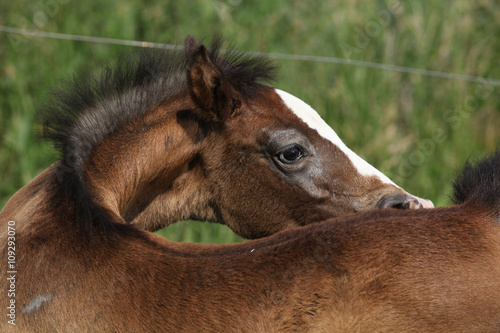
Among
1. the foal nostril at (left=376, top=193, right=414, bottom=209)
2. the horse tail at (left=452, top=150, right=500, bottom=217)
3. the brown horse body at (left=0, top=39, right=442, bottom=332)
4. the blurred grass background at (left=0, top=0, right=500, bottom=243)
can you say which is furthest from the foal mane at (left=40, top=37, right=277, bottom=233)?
the blurred grass background at (left=0, top=0, right=500, bottom=243)

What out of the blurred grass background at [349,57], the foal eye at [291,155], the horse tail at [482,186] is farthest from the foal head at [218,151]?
the blurred grass background at [349,57]

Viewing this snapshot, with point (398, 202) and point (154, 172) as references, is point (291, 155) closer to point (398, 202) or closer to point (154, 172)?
point (398, 202)

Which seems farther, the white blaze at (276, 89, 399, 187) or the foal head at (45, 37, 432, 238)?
the white blaze at (276, 89, 399, 187)

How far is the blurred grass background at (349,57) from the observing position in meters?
6.24

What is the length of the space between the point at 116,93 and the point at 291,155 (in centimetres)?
95

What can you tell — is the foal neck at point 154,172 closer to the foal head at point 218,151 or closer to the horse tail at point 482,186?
the foal head at point 218,151

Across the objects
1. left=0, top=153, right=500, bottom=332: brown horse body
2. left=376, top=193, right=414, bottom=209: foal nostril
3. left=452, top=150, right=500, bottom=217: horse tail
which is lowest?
left=0, top=153, right=500, bottom=332: brown horse body

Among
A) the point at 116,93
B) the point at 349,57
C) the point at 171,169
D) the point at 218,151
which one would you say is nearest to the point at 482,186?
the point at 218,151

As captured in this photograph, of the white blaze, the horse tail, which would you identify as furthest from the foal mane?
the horse tail

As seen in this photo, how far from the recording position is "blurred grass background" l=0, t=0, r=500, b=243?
6242mm

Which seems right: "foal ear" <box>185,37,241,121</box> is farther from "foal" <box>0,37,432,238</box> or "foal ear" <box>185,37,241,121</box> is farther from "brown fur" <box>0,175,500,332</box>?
"brown fur" <box>0,175,500,332</box>

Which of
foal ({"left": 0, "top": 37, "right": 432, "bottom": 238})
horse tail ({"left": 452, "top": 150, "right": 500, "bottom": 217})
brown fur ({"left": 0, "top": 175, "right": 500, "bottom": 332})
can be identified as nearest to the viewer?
brown fur ({"left": 0, "top": 175, "right": 500, "bottom": 332})

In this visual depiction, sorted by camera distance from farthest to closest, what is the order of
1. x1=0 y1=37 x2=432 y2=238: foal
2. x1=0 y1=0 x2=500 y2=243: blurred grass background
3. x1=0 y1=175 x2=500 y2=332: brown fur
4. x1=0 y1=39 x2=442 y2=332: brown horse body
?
1. x1=0 y1=0 x2=500 y2=243: blurred grass background
2. x1=0 y1=37 x2=432 y2=238: foal
3. x1=0 y1=39 x2=442 y2=332: brown horse body
4. x1=0 y1=175 x2=500 y2=332: brown fur

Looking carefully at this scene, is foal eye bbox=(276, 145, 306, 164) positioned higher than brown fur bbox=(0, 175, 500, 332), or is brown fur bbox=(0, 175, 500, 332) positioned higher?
foal eye bbox=(276, 145, 306, 164)
